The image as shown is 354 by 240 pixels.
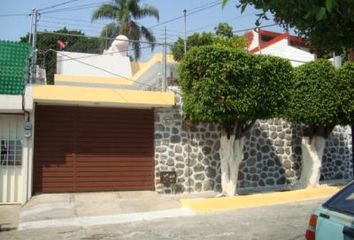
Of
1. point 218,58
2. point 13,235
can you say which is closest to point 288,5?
point 13,235

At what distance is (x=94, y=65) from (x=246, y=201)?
14816 mm

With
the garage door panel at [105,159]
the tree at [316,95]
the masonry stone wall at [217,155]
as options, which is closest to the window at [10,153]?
the garage door panel at [105,159]

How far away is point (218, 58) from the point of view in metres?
13.8

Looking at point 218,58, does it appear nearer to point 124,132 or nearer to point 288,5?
point 124,132

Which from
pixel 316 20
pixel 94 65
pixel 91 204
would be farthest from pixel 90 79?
pixel 316 20

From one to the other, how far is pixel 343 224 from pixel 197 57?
9.95 metres

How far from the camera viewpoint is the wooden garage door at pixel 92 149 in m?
14.6

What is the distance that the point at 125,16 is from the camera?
3894 cm

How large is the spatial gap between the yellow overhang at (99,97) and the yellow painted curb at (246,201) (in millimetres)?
3181

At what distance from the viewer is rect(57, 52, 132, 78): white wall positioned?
2581 cm

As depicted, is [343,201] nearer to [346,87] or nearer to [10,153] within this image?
[10,153]

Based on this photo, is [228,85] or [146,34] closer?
[228,85]

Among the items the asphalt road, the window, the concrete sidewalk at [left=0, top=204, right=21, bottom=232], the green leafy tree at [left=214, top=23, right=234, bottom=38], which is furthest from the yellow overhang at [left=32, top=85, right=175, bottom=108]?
the green leafy tree at [left=214, top=23, right=234, bottom=38]

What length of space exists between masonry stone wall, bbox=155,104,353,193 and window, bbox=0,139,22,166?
13.2 feet
